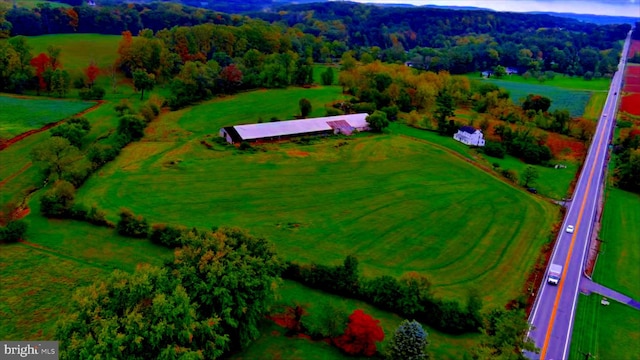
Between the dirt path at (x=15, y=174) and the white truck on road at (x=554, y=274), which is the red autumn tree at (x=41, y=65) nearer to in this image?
the dirt path at (x=15, y=174)

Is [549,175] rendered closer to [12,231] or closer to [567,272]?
[567,272]

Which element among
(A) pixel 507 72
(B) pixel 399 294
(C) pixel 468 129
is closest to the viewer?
(B) pixel 399 294

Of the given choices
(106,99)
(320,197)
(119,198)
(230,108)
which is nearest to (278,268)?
(320,197)

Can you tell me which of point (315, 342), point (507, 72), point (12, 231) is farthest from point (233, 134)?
point (507, 72)

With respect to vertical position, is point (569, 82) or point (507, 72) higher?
point (507, 72)

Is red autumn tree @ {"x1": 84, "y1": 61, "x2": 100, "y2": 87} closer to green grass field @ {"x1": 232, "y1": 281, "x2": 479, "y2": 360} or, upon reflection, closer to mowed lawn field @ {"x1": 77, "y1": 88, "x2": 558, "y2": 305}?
mowed lawn field @ {"x1": 77, "y1": 88, "x2": 558, "y2": 305}

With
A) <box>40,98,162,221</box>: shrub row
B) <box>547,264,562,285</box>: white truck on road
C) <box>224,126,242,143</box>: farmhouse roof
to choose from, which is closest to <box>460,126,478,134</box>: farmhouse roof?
<box>547,264,562,285</box>: white truck on road
